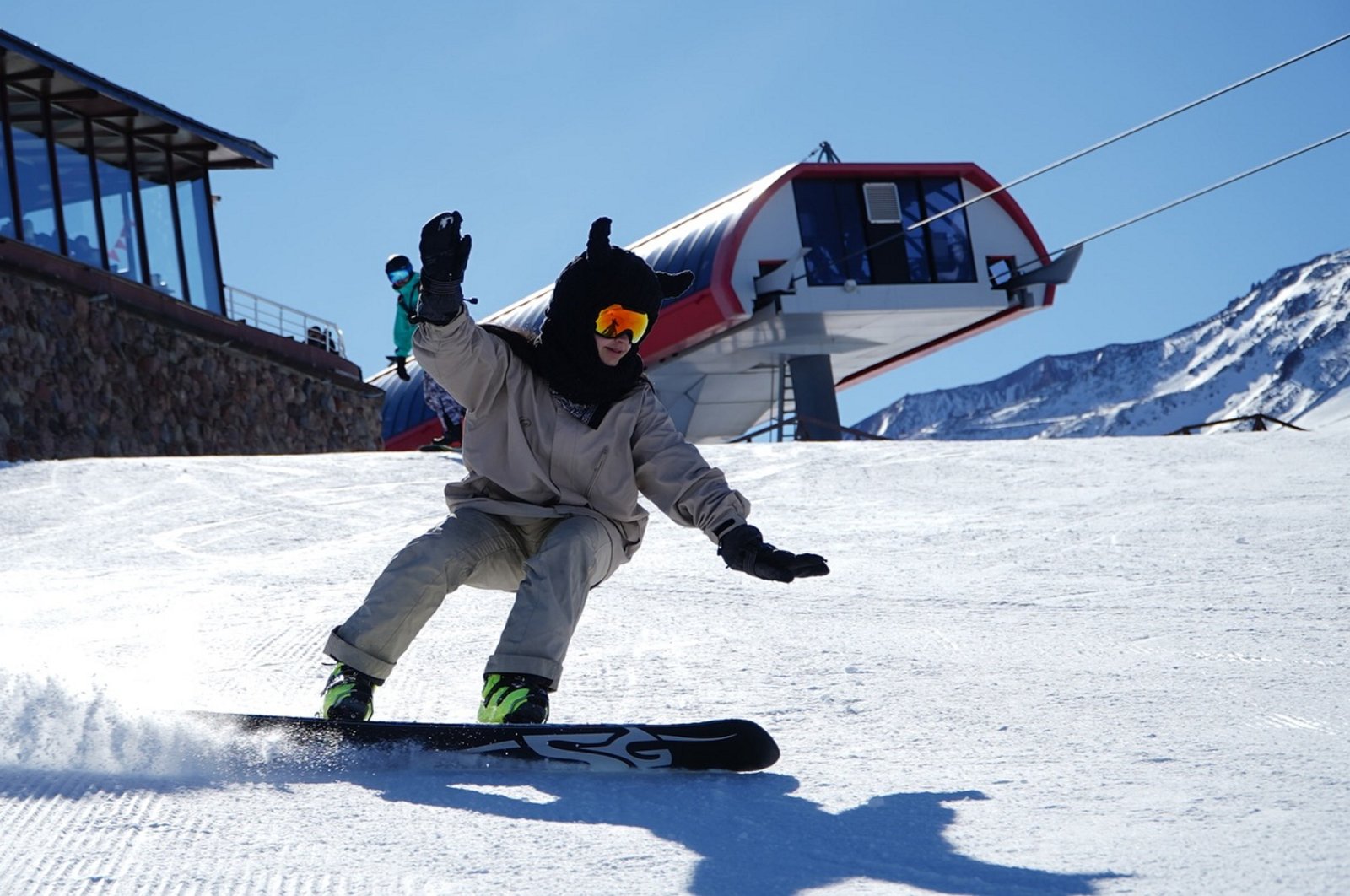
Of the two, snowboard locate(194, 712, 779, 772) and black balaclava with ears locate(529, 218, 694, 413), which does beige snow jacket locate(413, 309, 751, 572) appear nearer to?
black balaclava with ears locate(529, 218, 694, 413)

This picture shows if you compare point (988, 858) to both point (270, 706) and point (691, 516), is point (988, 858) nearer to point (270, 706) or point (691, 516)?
point (691, 516)

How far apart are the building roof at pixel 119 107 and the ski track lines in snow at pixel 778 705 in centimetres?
956

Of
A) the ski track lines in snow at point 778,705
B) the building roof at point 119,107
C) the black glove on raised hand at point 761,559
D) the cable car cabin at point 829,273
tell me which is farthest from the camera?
the cable car cabin at point 829,273

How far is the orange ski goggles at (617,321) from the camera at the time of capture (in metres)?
3.62

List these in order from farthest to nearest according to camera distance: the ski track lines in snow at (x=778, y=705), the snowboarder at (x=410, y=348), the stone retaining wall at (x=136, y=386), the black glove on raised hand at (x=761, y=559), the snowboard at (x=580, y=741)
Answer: the stone retaining wall at (x=136, y=386) < the snowboarder at (x=410, y=348) < the black glove on raised hand at (x=761, y=559) < the snowboard at (x=580, y=741) < the ski track lines in snow at (x=778, y=705)

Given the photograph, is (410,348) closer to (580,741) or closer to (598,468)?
(598,468)

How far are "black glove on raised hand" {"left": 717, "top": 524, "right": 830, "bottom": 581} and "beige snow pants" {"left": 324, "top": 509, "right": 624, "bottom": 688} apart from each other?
0.91 feet

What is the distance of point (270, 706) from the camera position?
3.81 metres

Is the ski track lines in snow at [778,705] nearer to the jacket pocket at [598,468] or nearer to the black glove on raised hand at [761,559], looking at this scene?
the black glove on raised hand at [761,559]

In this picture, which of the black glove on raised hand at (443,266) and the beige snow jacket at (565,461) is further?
the beige snow jacket at (565,461)

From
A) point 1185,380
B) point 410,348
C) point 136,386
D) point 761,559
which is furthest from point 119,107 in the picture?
point 1185,380

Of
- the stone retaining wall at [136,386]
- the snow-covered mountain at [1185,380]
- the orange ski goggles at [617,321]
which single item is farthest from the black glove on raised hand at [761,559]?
the snow-covered mountain at [1185,380]

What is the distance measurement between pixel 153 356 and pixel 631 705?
15.0m

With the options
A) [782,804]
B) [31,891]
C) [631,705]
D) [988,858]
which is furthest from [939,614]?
[31,891]
